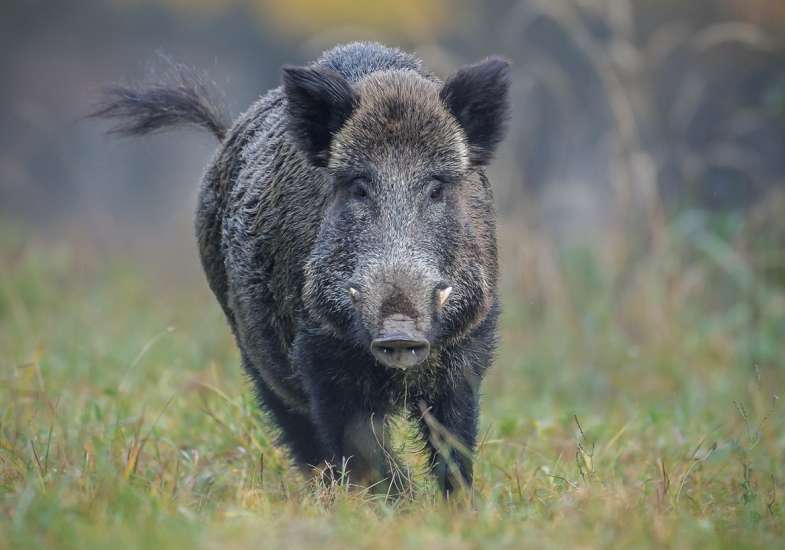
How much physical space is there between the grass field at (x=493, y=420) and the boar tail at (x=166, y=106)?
113 centimetres

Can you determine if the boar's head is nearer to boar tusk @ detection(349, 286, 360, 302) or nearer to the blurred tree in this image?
boar tusk @ detection(349, 286, 360, 302)

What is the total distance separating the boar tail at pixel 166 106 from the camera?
209 inches

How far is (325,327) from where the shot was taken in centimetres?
392

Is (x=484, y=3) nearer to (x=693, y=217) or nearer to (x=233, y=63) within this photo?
(x=233, y=63)

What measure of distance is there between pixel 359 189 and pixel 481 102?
591 mm

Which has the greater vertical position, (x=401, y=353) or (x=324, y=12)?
(x=324, y=12)

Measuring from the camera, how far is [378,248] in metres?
3.74

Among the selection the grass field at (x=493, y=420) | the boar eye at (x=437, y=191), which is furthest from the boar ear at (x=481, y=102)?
the grass field at (x=493, y=420)

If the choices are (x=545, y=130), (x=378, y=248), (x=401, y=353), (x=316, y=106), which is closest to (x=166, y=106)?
(x=316, y=106)

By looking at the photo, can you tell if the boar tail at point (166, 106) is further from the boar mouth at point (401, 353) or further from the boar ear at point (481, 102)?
the boar mouth at point (401, 353)

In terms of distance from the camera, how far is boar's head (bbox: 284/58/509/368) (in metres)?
3.71

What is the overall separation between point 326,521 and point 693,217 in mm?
4598

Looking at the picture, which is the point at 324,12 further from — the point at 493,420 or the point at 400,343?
the point at 400,343

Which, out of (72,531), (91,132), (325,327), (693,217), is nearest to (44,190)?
(91,132)
